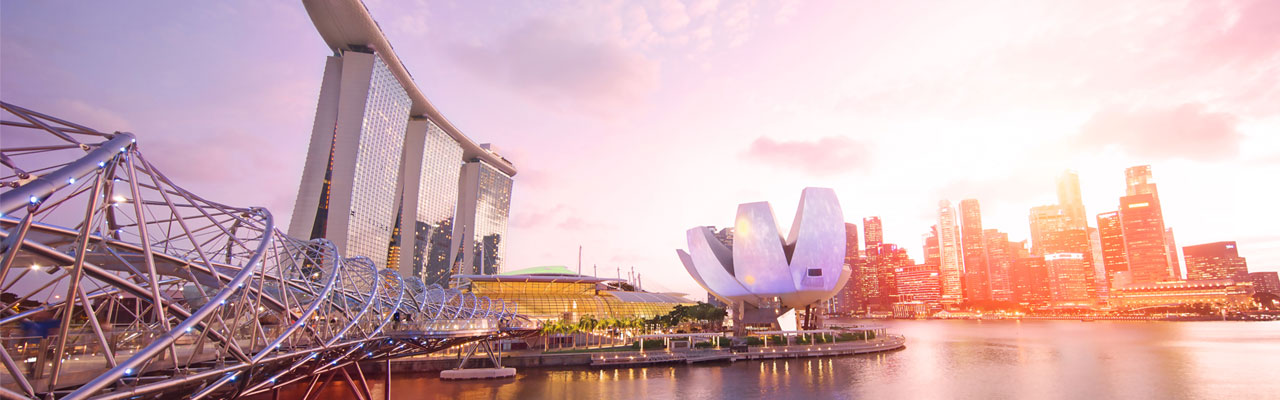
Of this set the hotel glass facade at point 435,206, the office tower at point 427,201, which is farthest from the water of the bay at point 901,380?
the hotel glass facade at point 435,206

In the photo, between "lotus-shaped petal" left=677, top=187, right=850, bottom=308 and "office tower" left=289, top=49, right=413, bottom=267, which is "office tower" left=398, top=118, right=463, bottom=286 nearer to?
"office tower" left=289, top=49, right=413, bottom=267

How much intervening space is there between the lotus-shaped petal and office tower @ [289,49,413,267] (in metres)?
43.2

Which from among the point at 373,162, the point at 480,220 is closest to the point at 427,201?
the point at 480,220

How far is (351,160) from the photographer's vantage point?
7900cm

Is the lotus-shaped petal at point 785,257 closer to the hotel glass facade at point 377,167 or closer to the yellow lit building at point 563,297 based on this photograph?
the yellow lit building at point 563,297

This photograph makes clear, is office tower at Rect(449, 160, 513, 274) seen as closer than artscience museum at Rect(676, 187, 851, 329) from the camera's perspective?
No

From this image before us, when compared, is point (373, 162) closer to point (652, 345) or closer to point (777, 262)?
point (652, 345)

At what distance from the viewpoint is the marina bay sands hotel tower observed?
77.4 meters

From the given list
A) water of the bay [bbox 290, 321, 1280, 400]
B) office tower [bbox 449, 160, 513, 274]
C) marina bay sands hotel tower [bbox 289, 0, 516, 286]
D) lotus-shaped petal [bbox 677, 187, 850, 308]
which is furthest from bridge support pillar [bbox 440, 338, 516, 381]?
office tower [bbox 449, 160, 513, 274]

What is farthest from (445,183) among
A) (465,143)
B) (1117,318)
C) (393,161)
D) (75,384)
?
(1117,318)

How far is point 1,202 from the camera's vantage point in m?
7.36

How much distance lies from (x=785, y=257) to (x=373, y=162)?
54.4m

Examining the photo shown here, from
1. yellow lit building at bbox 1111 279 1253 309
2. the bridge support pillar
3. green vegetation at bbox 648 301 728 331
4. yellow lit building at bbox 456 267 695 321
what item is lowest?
the bridge support pillar

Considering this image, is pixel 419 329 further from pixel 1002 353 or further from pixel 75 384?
pixel 1002 353
